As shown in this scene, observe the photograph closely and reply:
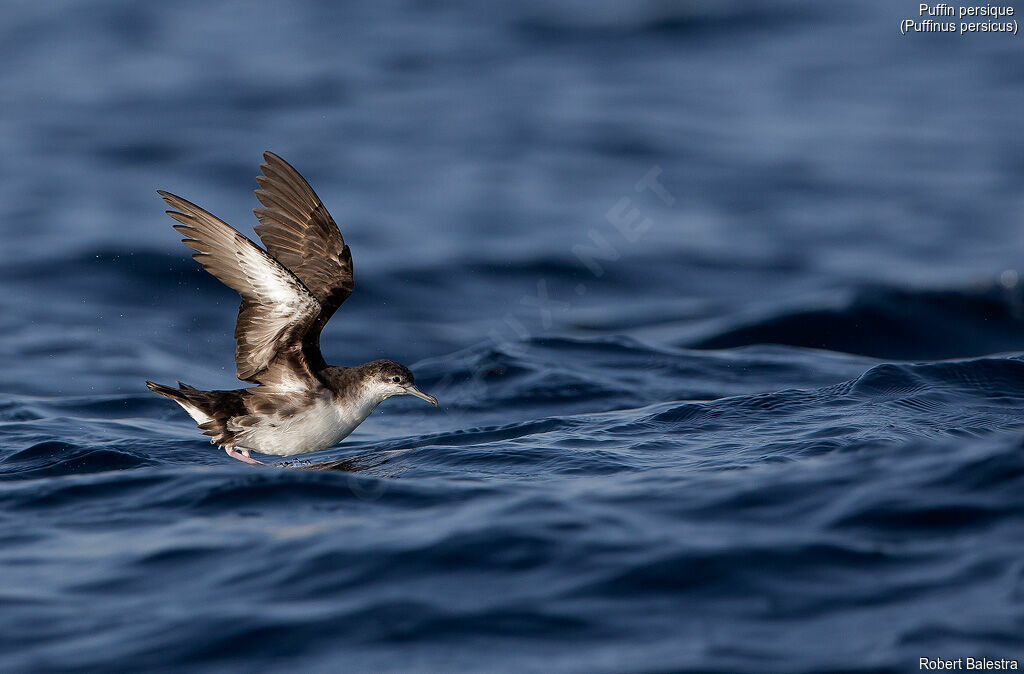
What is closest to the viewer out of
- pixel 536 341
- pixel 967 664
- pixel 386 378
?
pixel 967 664

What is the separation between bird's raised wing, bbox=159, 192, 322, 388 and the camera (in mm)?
7379

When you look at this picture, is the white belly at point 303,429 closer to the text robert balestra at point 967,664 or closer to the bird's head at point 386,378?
the bird's head at point 386,378

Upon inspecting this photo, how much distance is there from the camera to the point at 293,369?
27.2ft

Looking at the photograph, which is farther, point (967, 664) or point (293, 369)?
point (293, 369)

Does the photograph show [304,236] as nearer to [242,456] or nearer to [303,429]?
[303,429]

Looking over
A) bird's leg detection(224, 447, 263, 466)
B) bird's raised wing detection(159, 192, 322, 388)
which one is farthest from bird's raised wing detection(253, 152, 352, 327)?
bird's leg detection(224, 447, 263, 466)

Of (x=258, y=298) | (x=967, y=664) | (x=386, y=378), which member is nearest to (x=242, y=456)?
(x=386, y=378)

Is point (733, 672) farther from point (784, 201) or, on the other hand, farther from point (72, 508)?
point (784, 201)

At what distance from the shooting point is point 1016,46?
22234mm

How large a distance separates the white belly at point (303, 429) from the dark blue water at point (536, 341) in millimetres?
258

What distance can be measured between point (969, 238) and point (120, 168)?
11694mm

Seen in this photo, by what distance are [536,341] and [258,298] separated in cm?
499

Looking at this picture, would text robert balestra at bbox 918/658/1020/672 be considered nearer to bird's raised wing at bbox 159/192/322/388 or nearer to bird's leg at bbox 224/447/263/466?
bird's raised wing at bbox 159/192/322/388

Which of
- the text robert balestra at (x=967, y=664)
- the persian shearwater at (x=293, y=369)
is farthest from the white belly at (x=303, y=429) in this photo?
the text robert balestra at (x=967, y=664)
